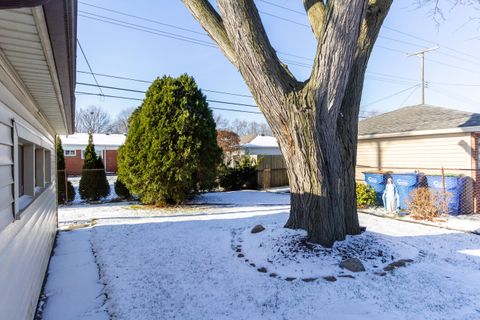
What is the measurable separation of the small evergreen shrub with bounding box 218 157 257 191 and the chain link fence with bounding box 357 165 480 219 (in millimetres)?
6814

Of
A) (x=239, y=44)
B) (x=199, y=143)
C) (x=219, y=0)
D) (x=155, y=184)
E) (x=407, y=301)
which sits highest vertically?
(x=219, y=0)

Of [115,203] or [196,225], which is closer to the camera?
[196,225]

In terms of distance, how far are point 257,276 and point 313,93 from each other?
251 centimetres

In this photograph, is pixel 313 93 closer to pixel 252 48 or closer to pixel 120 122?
pixel 252 48

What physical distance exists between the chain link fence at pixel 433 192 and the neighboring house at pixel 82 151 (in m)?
21.8

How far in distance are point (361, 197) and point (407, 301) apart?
6097 mm

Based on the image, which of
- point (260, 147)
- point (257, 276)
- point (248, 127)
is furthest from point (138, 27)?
point (248, 127)

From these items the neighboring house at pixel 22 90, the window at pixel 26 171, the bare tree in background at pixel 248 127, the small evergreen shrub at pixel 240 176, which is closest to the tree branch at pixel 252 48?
the neighboring house at pixel 22 90

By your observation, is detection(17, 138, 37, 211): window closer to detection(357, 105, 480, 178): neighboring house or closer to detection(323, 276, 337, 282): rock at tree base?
detection(323, 276, 337, 282): rock at tree base

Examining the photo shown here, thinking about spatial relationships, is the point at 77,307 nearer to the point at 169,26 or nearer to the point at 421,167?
the point at 421,167

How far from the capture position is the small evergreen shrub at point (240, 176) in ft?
47.6

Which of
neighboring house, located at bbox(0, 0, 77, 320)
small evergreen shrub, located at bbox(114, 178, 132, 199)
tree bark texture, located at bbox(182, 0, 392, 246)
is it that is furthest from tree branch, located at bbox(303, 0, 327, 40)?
small evergreen shrub, located at bbox(114, 178, 132, 199)

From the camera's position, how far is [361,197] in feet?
29.9

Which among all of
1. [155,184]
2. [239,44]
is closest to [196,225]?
[155,184]
